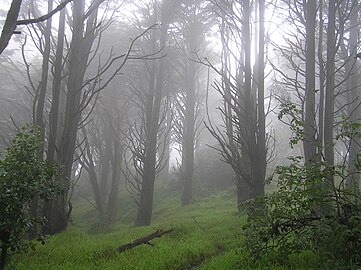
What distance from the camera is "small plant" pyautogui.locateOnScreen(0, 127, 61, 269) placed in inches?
168

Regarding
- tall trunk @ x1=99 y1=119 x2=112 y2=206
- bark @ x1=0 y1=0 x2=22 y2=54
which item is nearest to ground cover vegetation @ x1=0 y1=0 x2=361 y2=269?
bark @ x1=0 y1=0 x2=22 y2=54

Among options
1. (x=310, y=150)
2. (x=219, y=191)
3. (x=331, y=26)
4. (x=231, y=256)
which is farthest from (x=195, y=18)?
(x=231, y=256)

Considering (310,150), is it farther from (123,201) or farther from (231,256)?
(123,201)

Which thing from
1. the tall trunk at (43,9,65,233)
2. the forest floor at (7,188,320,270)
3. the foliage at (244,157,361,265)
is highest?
the tall trunk at (43,9,65,233)

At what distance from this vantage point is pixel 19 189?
4.32 m

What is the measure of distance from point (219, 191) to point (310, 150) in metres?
10.1

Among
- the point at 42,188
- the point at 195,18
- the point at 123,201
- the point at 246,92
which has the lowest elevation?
the point at 123,201

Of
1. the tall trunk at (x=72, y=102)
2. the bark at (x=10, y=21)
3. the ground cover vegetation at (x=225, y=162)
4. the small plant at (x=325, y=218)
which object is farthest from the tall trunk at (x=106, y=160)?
the bark at (x=10, y=21)

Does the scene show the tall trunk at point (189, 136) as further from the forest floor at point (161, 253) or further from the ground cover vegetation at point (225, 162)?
the forest floor at point (161, 253)

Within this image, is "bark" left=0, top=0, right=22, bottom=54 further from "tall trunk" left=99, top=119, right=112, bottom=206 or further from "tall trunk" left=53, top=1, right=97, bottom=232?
"tall trunk" left=99, top=119, right=112, bottom=206

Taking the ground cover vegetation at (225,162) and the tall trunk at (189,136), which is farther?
the tall trunk at (189,136)

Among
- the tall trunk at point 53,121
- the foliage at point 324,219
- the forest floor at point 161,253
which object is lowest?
the forest floor at point 161,253

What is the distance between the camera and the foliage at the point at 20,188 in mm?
4273

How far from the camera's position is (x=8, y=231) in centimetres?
432
